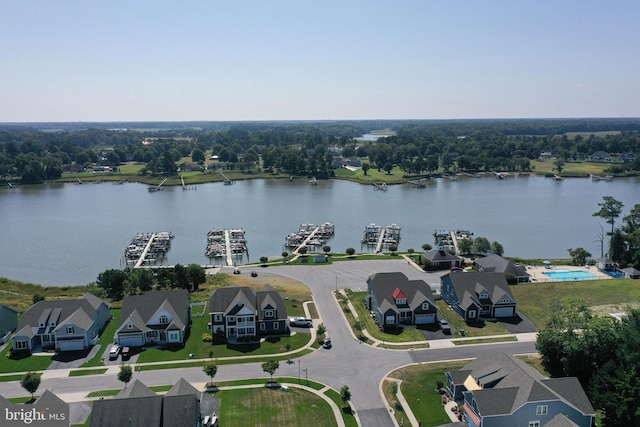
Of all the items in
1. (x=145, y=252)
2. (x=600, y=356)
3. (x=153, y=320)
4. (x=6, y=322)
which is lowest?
(x=145, y=252)

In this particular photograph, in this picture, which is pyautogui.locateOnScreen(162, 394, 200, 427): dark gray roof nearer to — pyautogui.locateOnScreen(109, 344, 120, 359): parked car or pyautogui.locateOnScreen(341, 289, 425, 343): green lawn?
pyautogui.locateOnScreen(109, 344, 120, 359): parked car

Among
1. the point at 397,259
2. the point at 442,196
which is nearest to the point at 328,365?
the point at 397,259

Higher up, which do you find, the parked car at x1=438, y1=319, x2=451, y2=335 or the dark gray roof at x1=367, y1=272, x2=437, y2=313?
the dark gray roof at x1=367, y1=272, x2=437, y2=313

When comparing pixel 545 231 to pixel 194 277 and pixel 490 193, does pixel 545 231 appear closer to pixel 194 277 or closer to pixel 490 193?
pixel 490 193

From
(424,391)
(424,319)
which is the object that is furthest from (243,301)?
(424,391)

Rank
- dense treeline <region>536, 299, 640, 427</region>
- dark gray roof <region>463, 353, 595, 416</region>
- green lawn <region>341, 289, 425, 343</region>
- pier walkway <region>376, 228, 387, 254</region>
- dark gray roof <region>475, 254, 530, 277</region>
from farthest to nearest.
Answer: pier walkway <region>376, 228, 387, 254</region>
dark gray roof <region>475, 254, 530, 277</region>
green lawn <region>341, 289, 425, 343</region>
dark gray roof <region>463, 353, 595, 416</region>
dense treeline <region>536, 299, 640, 427</region>

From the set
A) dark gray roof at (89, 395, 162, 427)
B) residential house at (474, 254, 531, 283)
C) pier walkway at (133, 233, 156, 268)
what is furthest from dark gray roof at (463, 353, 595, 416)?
pier walkway at (133, 233, 156, 268)

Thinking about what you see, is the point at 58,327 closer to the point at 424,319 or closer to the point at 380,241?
the point at 424,319
